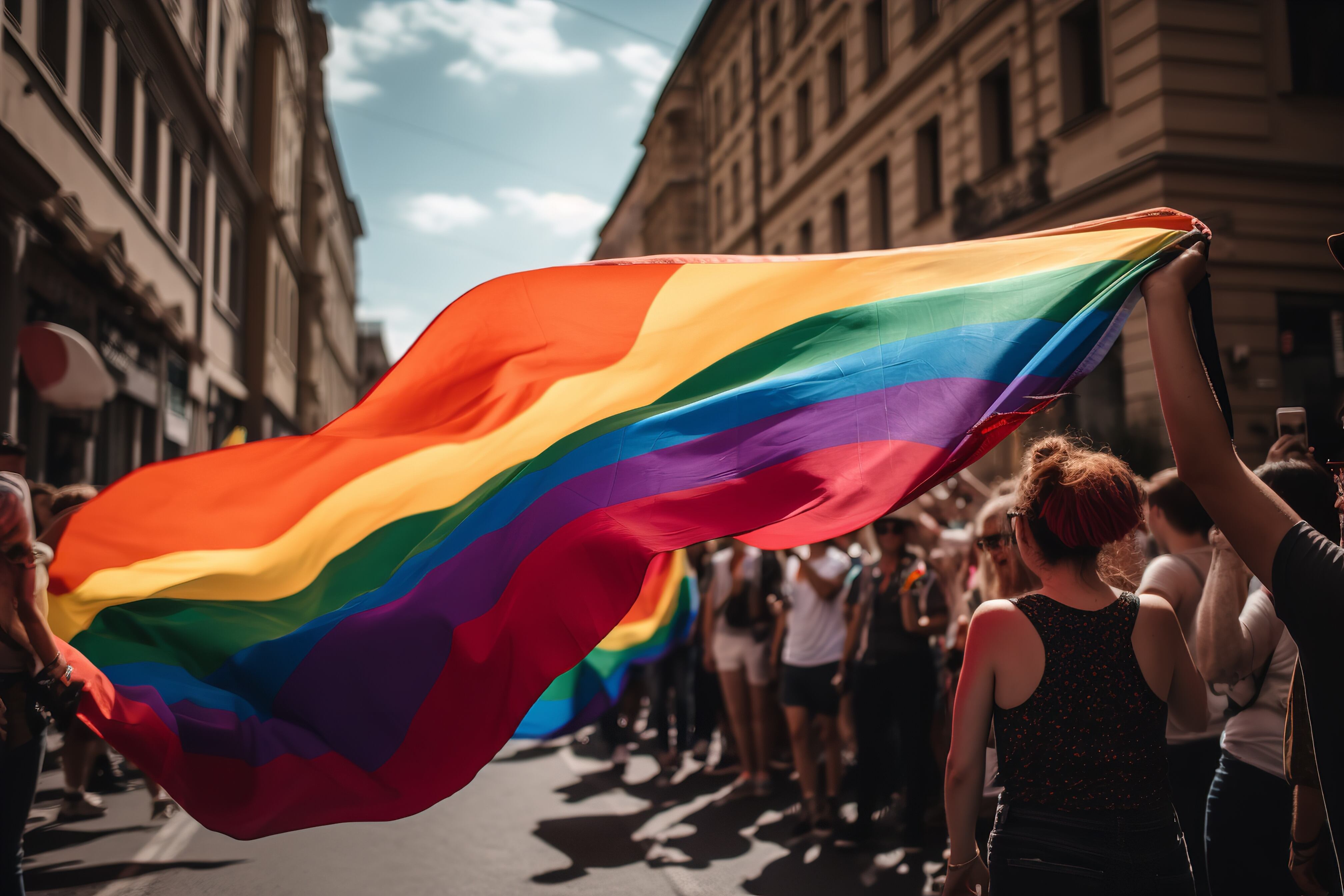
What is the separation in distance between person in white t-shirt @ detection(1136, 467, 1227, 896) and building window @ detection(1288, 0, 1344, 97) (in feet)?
42.0

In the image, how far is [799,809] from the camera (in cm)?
756

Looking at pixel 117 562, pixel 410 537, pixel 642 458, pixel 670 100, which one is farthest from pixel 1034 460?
pixel 670 100

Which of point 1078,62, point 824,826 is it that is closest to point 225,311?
point 1078,62

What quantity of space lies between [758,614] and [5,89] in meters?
9.64

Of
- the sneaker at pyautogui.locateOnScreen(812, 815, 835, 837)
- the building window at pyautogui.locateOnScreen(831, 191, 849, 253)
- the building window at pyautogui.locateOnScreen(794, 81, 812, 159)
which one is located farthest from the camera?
the building window at pyautogui.locateOnScreen(794, 81, 812, 159)

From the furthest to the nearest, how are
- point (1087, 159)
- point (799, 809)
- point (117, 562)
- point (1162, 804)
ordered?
point (1087, 159) → point (799, 809) → point (117, 562) → point (1162, 804)

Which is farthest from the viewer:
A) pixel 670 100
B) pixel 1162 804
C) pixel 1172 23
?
pixel 670 100

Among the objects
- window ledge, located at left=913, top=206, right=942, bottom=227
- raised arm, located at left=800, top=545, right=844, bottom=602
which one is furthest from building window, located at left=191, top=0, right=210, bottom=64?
raised arm, located at left=800, top=545, right=844, bottom=602

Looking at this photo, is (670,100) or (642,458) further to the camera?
(670,100)

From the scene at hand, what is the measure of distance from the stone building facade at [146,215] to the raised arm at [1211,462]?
11.7m

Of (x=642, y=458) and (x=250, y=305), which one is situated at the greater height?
(x=250, y=305)

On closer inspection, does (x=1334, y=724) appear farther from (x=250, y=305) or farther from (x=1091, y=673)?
(x=250, y=305)

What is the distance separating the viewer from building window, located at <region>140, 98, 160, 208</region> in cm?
1772

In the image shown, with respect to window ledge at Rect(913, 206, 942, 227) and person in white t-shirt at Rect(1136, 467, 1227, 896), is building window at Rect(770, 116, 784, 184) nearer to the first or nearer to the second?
window ledge at Rect(913, 206, 942, 227)
